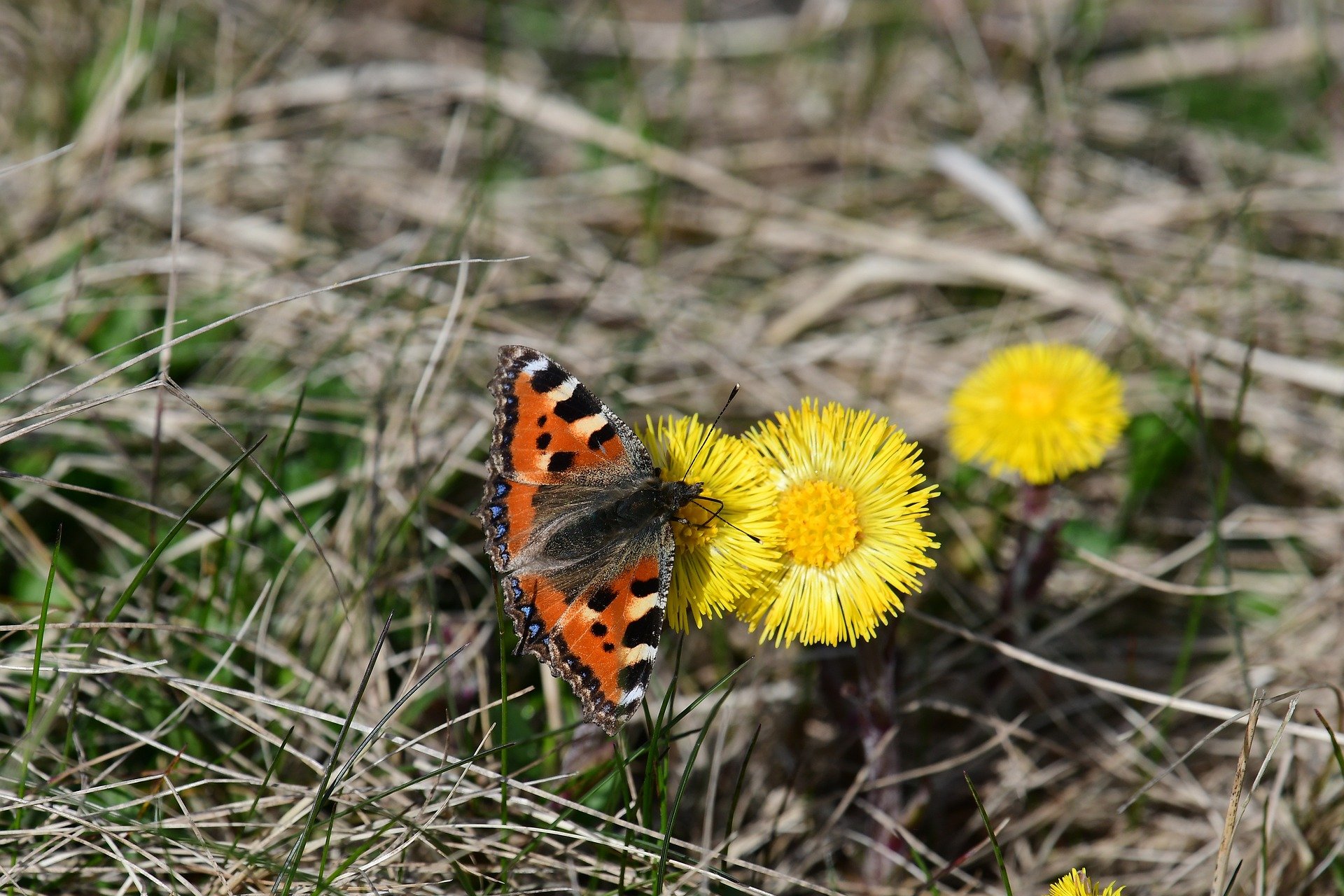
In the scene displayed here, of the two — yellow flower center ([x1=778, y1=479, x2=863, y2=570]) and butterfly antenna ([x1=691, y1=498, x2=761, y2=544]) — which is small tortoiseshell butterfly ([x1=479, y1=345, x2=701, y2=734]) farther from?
yellow flower center ([x1=778, y1=479, x2=863, y2=570])

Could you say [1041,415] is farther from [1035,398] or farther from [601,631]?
[601,631]

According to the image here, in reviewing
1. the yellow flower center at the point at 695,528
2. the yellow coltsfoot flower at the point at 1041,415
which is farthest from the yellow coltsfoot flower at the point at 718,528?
the yellow coltsfoot flower at the point at 1041,415

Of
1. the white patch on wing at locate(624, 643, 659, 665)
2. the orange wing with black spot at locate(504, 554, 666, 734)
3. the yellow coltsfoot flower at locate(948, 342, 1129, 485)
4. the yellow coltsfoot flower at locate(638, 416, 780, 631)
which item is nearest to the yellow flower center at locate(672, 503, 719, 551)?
the yellow coltsfoot flower at locate(638, 416, 780, 631)

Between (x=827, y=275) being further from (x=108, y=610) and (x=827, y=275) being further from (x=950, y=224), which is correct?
(x=108, y=610)

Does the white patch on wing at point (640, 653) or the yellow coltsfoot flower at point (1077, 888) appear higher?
the white patch on wing at point (640, 653)

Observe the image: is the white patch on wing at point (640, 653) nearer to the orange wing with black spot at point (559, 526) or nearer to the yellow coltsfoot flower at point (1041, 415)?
the orange wing with black spot at point (559, 526)

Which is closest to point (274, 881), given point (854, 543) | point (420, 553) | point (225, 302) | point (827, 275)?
point (420, 553)

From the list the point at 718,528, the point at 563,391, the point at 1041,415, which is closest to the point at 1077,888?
the point at 718,528
